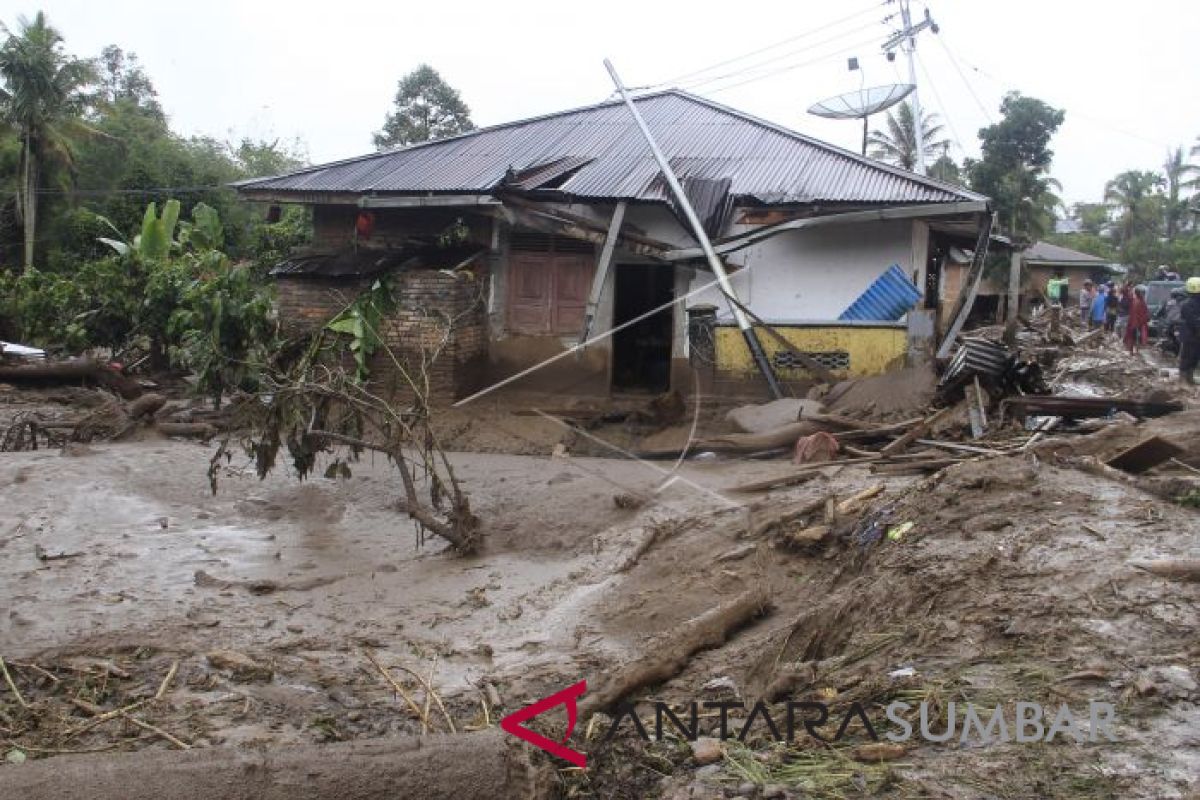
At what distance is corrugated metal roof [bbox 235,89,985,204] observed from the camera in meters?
12.3

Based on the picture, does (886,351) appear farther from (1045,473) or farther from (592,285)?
(1045,473)

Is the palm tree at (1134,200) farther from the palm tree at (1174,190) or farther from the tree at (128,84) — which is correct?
the tree at (128,84)

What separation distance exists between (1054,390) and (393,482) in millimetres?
7818

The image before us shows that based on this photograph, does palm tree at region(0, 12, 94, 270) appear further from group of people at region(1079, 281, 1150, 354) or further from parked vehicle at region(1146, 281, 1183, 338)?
parked vehicle at region(1146, 281, 1183, 338)

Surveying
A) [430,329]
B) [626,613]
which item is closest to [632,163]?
[430,329]

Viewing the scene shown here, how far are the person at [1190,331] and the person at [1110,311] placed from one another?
10407mm

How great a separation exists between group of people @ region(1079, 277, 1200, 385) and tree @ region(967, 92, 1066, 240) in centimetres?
520

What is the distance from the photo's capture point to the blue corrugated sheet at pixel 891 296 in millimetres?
12320

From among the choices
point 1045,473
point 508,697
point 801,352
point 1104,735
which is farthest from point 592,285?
point 1104,735

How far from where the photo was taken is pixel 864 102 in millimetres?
17672

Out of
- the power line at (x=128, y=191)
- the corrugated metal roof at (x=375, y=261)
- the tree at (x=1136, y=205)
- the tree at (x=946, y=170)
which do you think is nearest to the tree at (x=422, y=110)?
the power line at (x=128, y=191)

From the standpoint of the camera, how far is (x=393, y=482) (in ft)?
31.9

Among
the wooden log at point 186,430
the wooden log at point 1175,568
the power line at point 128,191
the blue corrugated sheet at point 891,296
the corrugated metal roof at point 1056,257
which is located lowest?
the wooden log at point 186,430

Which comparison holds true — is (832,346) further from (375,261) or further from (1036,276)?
(1036,276)
